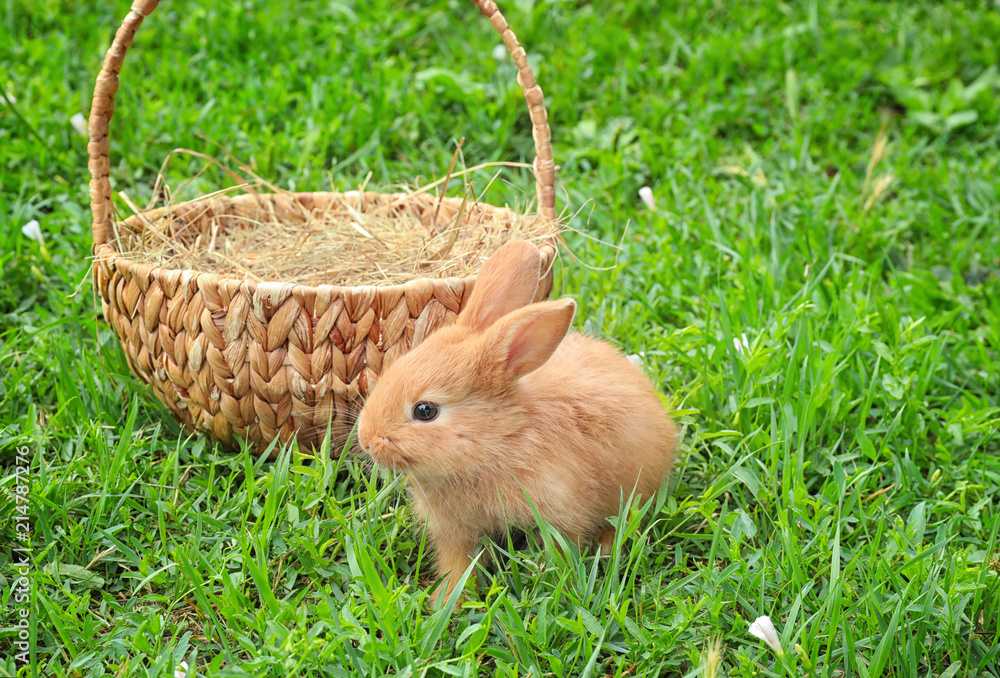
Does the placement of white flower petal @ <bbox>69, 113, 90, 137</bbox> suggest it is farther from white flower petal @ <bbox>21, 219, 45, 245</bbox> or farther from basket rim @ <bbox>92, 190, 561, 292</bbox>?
basket rim @ <bbox>92, 190, 561, 292</bbox>

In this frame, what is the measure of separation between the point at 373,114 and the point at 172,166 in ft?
3.36

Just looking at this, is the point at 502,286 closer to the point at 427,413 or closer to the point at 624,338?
the point at 427,413

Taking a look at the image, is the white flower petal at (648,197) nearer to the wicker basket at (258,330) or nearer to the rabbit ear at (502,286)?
the wicker basket at (258,330)

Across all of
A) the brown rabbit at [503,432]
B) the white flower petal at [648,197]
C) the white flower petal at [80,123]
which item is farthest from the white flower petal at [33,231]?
the white flower petal at [648,197]

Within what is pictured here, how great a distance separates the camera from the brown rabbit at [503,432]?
2.20 metres

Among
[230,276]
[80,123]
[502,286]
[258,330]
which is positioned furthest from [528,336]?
[80,123]

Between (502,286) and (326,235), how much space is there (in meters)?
1.14

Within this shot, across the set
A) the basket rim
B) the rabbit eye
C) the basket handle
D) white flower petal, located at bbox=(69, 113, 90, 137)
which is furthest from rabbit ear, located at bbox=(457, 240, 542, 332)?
white flower petal, located at bbox=(69, 113, 90, 137)

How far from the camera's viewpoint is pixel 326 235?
330 centimetres

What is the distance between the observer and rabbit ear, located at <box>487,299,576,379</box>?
2.15 metres

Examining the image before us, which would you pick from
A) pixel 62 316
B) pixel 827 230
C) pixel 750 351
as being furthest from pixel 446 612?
pixel 827 230

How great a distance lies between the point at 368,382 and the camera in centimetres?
263

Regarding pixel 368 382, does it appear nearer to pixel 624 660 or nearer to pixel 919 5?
pixel 624 660

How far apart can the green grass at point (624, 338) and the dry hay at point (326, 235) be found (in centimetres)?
44
